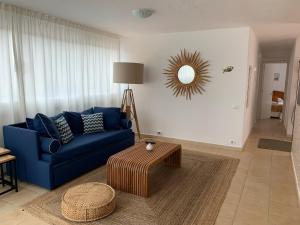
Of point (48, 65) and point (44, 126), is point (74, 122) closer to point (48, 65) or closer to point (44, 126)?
point (44, 126)

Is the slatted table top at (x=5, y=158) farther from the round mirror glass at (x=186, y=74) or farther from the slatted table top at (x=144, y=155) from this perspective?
the round mirror glass at (x=186, y=74)

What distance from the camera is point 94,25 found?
184 inches

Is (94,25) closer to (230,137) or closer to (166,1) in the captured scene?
(166,1)

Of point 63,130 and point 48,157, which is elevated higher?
point 63,130

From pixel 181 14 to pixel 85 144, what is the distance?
2550mm

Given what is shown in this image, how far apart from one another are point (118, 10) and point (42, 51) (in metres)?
1.53

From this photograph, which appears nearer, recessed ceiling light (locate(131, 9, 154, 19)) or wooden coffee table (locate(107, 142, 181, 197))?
wooden coffee table (locate(107, 142, 181, 197))

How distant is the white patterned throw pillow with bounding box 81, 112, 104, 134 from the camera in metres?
4.22

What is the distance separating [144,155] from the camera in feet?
10.7

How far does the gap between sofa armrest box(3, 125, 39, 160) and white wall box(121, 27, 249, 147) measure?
3179 mm

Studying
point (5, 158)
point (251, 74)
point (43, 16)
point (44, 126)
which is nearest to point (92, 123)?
point (44, 126)

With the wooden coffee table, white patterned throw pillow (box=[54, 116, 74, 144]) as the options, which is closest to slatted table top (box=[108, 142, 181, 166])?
the wooden coffee table

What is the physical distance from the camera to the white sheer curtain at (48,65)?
350 centimetres

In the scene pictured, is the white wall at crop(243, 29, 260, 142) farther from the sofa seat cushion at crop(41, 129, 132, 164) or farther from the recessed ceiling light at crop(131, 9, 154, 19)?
the sofa seat cushion at crop(41, 129, 132, 164)
